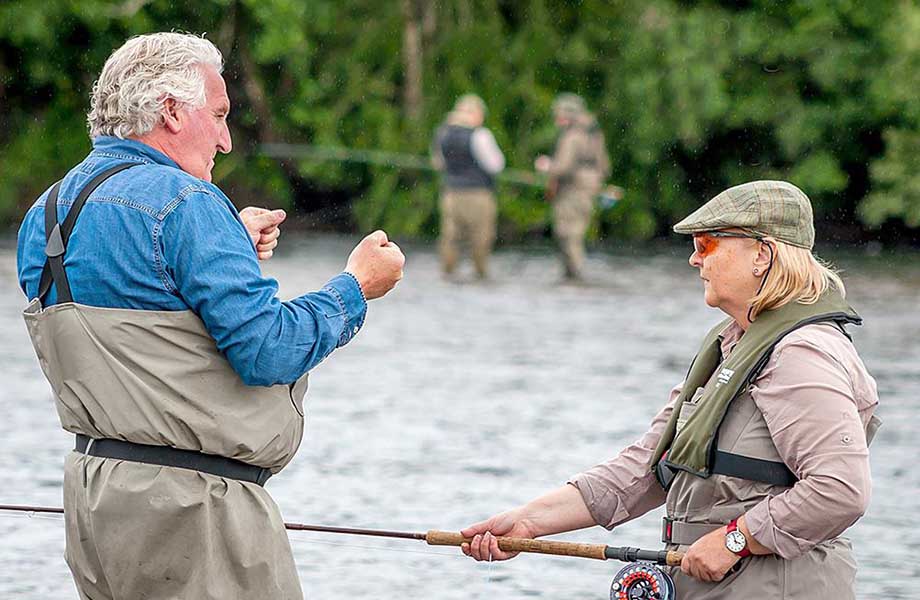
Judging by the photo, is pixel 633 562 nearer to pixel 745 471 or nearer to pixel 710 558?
pixel 710 558

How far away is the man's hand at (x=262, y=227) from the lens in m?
3.89

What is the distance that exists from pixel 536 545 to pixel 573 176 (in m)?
18.0

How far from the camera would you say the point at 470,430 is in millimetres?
10289

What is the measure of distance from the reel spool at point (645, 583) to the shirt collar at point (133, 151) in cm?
129

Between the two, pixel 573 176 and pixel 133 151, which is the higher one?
pixel 133 151

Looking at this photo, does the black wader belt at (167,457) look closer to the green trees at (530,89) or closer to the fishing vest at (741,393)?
the fishing vest at (741,393)

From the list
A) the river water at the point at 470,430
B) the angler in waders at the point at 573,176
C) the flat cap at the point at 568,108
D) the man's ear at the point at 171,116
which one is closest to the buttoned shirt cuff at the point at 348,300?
the man's ear at the point at 171,116

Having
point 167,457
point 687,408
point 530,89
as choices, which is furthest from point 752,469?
point 530,89

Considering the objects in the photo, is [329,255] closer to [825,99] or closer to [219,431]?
[825,99]

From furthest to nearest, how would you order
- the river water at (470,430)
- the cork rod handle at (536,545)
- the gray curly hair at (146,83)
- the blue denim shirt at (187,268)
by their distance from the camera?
the river water at (470,430) < the cork rod handle at (536,545) < the gray curly hair at (146,83) < the blue denim shirt at (187,268)

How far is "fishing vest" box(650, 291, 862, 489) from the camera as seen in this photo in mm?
3578

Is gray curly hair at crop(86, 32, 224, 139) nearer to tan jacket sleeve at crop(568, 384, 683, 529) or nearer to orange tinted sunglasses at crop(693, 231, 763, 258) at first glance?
orange tinted sunglasses at crop(693, 231, 763, 258)

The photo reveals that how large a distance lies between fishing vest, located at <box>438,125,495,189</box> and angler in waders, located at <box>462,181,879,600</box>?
694 inches

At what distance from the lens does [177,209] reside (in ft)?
11.1
